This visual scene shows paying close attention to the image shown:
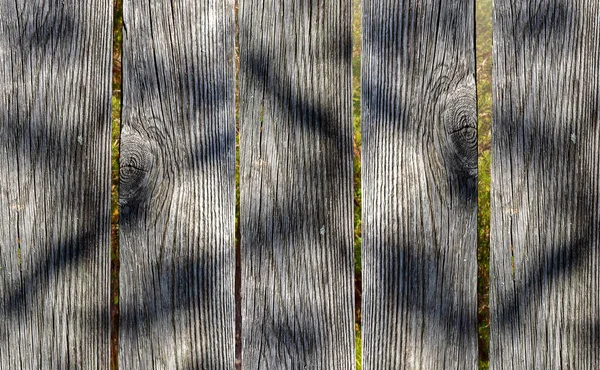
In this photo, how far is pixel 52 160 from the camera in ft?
5.54

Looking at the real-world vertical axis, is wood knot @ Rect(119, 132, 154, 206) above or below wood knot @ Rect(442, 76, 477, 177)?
below

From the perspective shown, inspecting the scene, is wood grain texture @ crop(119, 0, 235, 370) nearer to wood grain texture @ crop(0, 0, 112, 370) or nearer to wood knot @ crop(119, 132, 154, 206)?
wood knot @ crop(119, 132, 154, 206)

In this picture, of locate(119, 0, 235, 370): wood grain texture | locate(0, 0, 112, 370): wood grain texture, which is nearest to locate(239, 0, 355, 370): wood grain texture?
locate(119, 0, 235, 370): wood grain texture

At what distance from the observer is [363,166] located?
1.69 m

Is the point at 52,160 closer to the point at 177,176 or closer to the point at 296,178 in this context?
the point at 177,176

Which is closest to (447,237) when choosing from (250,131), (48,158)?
(250,131)

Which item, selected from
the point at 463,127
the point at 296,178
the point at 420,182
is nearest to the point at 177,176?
the point at 296,178

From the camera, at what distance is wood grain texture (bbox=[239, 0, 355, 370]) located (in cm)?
166

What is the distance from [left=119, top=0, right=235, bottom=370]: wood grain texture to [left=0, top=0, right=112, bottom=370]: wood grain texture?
104mm

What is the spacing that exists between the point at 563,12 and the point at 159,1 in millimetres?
1269

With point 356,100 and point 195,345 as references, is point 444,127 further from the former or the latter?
point 356,100

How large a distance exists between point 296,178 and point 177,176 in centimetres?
37

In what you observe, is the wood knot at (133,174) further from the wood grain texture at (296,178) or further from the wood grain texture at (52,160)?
the wood grain texture at (296,178)

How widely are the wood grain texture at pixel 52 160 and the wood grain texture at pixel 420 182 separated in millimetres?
848
